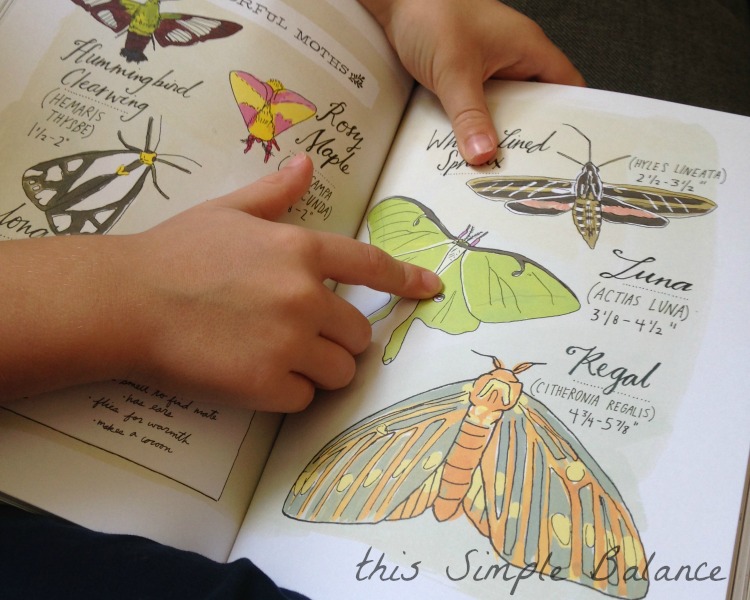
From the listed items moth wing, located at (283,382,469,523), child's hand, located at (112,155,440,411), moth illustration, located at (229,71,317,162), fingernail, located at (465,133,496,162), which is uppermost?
fingernail, located at (465,133,496,162)

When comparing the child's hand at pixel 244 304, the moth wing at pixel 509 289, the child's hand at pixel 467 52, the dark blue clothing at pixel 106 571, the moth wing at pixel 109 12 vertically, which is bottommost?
the dark blue clothing at pixel 106 571

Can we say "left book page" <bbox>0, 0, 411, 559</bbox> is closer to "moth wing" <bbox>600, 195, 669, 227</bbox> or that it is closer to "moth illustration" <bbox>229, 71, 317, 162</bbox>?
"moth illustration" <bbox>229, 71, 317, 162</bbox>

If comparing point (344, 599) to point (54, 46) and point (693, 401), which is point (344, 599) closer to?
point (693, 401)

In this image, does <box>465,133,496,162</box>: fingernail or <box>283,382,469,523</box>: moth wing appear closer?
<box>283,382,469,523</box>: moth wing

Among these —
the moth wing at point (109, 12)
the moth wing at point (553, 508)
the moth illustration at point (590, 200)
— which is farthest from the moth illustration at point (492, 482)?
the moth wing at point (109, 12)

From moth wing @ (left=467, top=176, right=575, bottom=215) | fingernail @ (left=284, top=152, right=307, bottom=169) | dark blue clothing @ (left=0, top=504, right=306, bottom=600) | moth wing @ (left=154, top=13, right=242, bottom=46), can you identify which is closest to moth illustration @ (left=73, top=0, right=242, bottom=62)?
moth wing @ (left=154, top=13, right=242, bottom=46)

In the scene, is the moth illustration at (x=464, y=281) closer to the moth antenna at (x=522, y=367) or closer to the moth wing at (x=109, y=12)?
the moth antenna at (x=522, y=367)

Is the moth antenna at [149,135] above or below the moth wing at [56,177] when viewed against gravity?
above
